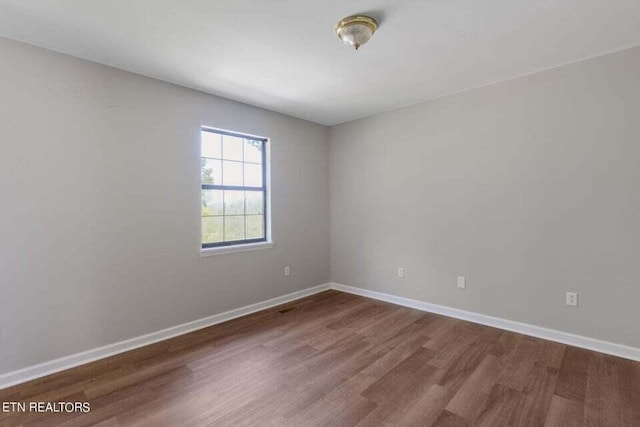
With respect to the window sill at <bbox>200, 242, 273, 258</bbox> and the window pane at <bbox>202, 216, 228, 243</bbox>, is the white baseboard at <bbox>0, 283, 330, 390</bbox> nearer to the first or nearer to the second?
the window sill at <bbox>200, 242, 273, 258</bbox>

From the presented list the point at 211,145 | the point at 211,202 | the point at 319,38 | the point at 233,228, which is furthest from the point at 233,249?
the point at 319,38

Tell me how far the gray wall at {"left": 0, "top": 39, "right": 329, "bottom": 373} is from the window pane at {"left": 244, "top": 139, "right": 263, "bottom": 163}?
0.26 meters

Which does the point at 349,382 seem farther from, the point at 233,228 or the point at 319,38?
the point at 319,38

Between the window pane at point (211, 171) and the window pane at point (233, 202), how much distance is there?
0.19 m

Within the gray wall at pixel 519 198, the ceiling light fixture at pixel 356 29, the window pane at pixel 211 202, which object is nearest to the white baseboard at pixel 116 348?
the window pane at pixel 211 202

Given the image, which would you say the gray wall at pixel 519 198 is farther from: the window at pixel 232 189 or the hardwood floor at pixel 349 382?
the window at pixel 232 189

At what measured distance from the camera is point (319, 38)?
7.17 feet

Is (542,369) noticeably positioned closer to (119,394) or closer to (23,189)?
(119,394)

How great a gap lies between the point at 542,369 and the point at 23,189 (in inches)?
162

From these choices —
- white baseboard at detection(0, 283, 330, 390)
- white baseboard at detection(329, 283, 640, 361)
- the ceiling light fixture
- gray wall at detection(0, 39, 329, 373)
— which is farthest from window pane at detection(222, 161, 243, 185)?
white baseboard at detection(329, 283, 640, 361)

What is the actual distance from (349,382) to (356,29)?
97.0 inches

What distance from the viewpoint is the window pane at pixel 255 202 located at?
369 cm

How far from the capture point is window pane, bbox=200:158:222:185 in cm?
325

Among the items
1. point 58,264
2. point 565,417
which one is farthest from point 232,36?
point 565,417
